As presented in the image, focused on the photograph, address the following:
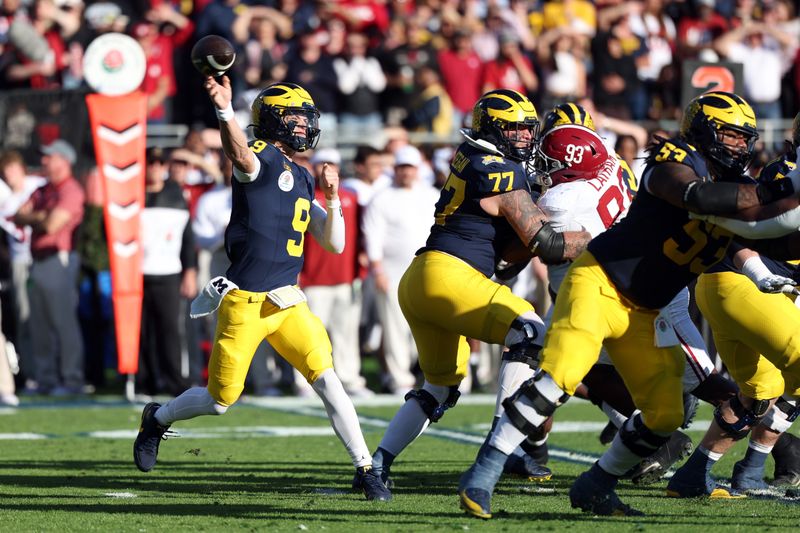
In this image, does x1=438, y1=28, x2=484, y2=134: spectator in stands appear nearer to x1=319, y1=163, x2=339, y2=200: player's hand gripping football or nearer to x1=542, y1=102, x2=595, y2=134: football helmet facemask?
x1=542, y1=102, x2=595, y2=134: football helmet facemask

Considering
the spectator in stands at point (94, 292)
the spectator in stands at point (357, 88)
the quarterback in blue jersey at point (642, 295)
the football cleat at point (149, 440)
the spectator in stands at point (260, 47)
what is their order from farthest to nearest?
1. the spectator in stands at point (357, 88)
2. the spectator in stands at point (260, 47)
3. the spectator in stands at point (94, 292)
4. the football cleat at point (149, 440)
5. the quarterback in blue jersey at point (642, 295)

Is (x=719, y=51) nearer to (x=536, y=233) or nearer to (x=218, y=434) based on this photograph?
(x=218, y=434)

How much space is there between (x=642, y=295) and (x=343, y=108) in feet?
34.0

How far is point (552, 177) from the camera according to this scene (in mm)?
7449

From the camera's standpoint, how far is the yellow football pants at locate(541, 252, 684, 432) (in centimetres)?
594

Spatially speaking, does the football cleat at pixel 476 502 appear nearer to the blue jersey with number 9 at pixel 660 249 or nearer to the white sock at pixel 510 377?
the blue jersey with number 9 at pixel 660 249

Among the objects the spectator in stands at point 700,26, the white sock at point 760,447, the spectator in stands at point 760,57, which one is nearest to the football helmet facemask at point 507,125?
the white sock at point 760,447

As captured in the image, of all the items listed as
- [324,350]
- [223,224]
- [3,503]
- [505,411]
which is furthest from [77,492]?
A: [223,224]

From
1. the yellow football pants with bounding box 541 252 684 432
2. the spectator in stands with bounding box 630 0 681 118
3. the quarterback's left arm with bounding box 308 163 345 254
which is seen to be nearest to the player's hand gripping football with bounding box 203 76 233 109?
the quarterback's left arm with bounding box 308 163 345 254

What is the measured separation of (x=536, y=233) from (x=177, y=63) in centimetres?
1012

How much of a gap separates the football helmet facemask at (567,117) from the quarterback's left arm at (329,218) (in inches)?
49.7

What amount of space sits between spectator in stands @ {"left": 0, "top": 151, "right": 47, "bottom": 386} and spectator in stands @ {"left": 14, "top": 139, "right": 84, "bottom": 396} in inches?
7.3

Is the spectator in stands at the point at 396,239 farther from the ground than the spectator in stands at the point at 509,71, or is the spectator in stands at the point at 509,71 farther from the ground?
the spectator in stands at the point at 509,71

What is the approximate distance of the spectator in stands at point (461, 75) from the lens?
53.6ft
